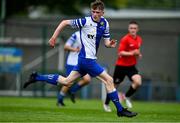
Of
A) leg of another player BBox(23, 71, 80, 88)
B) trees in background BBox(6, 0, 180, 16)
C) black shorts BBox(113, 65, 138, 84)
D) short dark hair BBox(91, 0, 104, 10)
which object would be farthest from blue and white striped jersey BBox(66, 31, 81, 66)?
trees in background BBox(6, 0, 180, 16)

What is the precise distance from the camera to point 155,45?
3244cm

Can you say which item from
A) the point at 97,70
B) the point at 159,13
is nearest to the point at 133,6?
the point at 159,13

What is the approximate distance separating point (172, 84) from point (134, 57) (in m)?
12.3

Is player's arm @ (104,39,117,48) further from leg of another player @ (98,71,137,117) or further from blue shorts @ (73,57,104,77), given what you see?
leg of another player @ (98,71,137,117)

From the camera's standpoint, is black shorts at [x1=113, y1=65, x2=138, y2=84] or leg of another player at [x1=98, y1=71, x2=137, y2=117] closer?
leg of another player at [x1=98, y1=71, x2=137, y2=117]

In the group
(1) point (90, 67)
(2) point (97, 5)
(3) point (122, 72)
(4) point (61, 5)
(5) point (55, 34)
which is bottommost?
(4) point (61, 5)

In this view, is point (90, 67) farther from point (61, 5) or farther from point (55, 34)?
point (61, 5)

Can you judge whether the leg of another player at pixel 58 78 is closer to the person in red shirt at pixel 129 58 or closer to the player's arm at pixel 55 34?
the player's arm at pixel 55 34

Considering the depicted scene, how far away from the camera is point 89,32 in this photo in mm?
15094

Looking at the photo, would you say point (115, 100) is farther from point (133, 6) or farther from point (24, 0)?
point (133, 6)

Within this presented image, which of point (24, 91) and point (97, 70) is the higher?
point (97, 70)

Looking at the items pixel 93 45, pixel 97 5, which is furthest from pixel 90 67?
pixel 97 5

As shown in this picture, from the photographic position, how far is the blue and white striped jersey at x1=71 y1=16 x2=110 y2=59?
49.4 ft

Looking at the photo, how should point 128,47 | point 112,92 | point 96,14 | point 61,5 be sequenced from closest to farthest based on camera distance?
1. point 96,14
2. point 112,92
3. point 128,47
4. point 61,5
